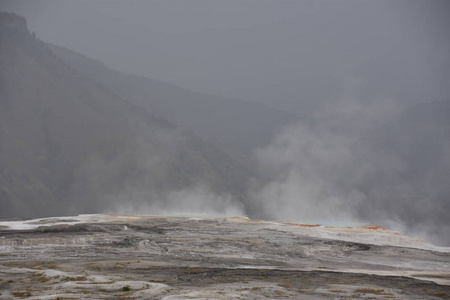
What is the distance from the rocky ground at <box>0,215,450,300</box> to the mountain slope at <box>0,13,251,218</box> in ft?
231

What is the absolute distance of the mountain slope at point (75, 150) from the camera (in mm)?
105438

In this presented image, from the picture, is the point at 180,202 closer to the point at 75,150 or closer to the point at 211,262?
the point at 75,150

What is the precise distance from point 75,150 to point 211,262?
332 feet

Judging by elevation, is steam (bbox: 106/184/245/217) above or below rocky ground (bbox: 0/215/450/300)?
above

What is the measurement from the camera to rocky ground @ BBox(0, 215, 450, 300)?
651 inches

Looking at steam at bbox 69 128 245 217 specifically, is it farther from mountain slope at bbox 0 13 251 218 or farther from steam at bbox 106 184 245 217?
mountain slope at bbox 0 13 251 218

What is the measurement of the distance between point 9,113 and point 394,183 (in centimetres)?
11889

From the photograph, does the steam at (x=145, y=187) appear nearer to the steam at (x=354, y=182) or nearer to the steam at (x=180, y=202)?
the steam at (x=180, y=202)

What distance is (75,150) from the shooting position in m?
118

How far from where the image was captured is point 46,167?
11075 cm

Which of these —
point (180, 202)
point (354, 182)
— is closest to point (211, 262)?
point (180, 202)

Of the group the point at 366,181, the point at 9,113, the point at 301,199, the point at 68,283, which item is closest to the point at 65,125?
the point at 9,113

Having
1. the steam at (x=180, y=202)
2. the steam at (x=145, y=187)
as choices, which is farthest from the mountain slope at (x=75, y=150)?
the steam at (x=180, y=202)

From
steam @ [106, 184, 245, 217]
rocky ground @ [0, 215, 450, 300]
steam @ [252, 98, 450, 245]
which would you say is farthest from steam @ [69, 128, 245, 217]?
rocky ground @ [0, 215, 450, 300]
